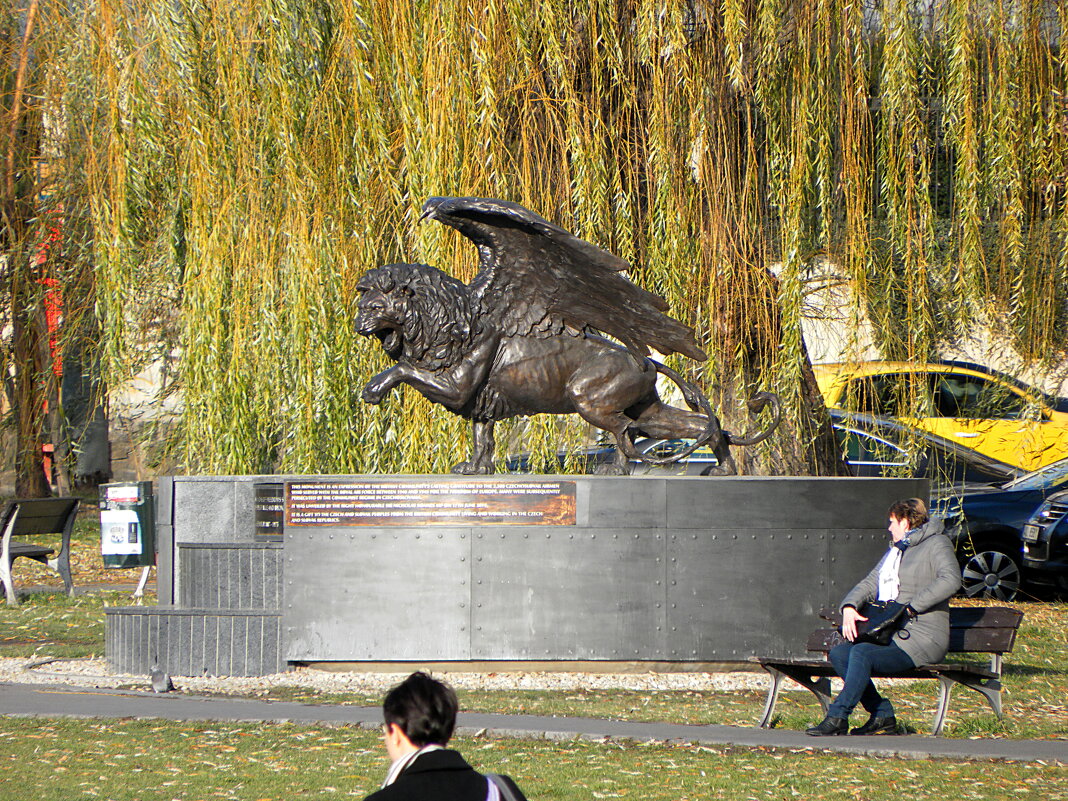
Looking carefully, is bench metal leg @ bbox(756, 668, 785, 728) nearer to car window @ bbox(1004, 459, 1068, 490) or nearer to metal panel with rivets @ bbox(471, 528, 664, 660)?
metal panel with rivets @ bbox(471, 528, 664, 660)

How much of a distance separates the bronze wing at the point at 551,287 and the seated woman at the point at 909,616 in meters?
3.09

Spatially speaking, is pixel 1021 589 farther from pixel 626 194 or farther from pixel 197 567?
pixel 197 567

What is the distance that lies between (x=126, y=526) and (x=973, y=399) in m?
8.82

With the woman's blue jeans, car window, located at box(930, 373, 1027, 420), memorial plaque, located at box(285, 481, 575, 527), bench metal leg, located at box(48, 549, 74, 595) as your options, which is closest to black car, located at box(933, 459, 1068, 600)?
car window, located at box(930, 373, 1027, 420)

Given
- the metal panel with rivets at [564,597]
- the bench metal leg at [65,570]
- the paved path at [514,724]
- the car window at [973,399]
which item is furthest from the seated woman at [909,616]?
the bench metal leg at [65,570]

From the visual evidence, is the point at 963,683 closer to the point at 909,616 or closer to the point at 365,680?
the point at 909,616

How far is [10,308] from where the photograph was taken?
20.1 metres

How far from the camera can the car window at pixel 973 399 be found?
13688mm

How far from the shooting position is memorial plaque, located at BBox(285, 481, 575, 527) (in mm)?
10656

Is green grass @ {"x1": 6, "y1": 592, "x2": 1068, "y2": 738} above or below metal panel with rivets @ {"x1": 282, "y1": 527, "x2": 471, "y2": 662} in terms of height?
below

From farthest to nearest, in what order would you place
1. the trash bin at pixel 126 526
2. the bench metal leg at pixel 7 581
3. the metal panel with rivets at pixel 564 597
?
the bench metal leg at pixel 7 581 → the trash bin at pixel 126 526 → the metal panel with rivets at pixel 564 597

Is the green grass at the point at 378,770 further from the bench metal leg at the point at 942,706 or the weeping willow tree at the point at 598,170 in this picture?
the weeping willow tree at the point at 598,170

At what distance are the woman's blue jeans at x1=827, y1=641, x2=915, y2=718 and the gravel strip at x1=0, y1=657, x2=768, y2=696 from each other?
2011 mm

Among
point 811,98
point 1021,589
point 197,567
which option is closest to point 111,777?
point 197,567
